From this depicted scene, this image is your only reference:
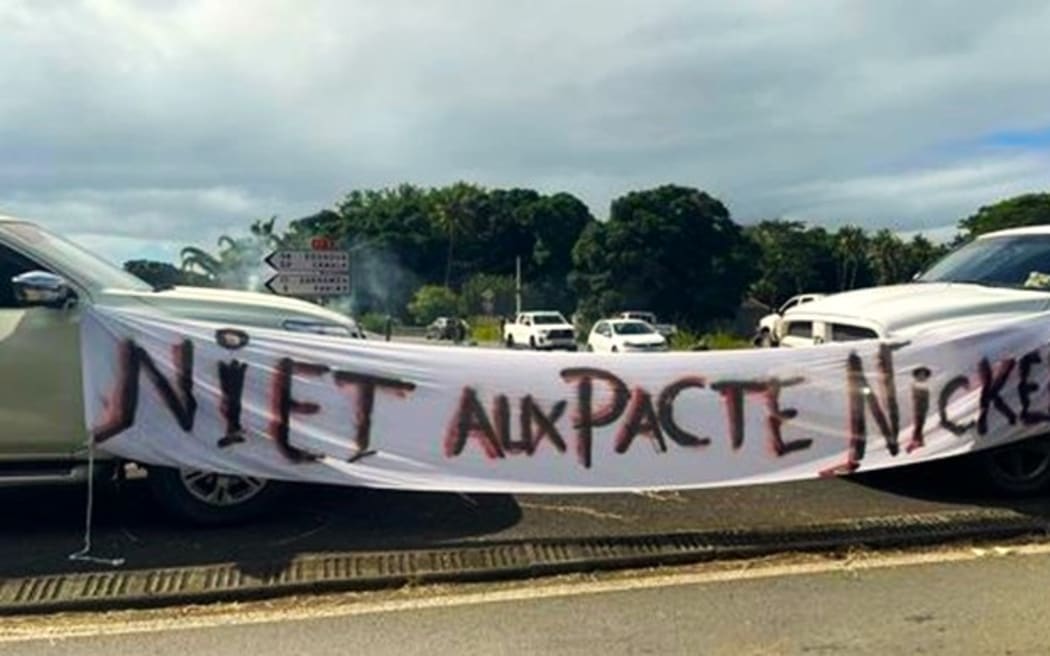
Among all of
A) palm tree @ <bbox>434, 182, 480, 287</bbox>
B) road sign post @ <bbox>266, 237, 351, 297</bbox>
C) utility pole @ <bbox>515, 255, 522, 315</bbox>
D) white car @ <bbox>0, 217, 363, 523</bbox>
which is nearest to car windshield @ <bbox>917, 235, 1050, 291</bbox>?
white car @ <bbox>0, 217, 363, 523</bbox>

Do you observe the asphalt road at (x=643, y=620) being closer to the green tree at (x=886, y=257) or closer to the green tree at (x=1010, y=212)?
the green tree at (x=1010, y=212)

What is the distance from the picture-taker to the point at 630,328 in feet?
135

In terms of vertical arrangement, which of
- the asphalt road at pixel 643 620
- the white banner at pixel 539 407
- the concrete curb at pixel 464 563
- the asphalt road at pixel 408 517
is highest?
the white banner at pixel 539 407

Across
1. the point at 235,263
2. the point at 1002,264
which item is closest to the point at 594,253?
the point at 235,263

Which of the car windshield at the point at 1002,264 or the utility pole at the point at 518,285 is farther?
the utility pole at the point at 518,285

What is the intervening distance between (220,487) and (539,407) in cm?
195

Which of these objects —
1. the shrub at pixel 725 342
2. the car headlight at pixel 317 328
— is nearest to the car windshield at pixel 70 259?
the car headlight at pixel 317 328

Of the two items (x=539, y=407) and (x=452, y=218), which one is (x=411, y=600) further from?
(x=452, y=218)

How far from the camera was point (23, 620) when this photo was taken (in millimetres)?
4828

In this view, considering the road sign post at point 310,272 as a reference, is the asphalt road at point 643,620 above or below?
below

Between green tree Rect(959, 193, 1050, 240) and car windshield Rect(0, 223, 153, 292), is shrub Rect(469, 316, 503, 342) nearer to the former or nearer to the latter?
green tree Rect(959, 193, 1050, 240)

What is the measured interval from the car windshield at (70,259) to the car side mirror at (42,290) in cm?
14

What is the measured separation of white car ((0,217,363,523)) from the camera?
231 inches

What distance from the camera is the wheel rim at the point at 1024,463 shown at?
6957 millimetres
